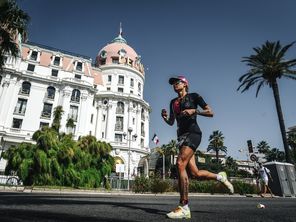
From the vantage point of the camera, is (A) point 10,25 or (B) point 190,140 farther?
→ (A) point 10,25

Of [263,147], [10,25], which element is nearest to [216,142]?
[263,147]

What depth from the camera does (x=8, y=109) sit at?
38031mm

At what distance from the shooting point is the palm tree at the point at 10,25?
14.5 m

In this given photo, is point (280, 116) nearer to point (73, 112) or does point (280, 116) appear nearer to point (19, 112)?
point (73, 112)

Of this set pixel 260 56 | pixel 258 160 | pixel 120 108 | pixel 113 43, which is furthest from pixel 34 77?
pixel 258 160

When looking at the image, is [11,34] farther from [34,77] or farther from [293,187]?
[34,77]

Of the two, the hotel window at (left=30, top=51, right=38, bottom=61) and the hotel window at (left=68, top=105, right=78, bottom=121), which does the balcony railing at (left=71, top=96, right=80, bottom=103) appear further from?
the hotel window at (left=30, top=51, right=38, bottom=61)

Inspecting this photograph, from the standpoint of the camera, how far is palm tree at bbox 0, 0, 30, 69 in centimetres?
1448

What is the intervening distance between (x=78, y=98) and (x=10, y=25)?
2889 centimetres

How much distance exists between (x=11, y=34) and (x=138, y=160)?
3363 cm

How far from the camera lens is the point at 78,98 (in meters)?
43.2

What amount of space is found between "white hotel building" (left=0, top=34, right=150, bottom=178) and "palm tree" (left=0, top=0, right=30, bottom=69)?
2304 centimetres

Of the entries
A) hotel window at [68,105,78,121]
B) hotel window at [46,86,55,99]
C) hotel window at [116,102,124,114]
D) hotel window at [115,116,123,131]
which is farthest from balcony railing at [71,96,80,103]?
hotel window at [115,116,123,131]

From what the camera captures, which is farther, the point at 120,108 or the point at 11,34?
the point at 120,108
